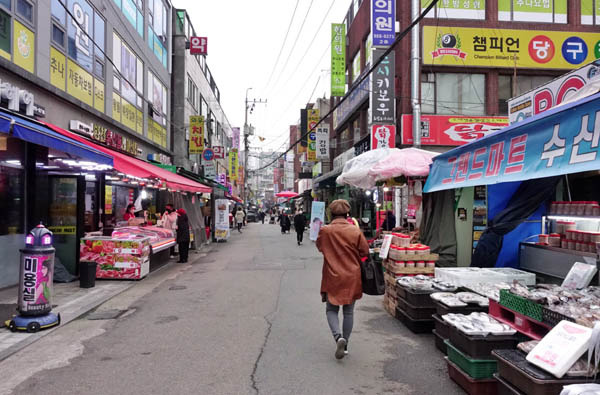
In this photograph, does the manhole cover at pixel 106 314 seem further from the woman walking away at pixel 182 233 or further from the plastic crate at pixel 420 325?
the woman walking away at pixel 182 233

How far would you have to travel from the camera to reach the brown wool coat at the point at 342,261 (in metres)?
5.10

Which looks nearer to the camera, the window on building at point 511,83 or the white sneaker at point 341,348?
the white sneaker at point 341,348

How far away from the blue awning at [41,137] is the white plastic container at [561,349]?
6640 millimetres

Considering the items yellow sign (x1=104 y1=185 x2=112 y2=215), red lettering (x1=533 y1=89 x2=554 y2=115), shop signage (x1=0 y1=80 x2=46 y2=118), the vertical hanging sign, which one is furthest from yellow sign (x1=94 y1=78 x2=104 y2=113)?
the vertical hanging sign

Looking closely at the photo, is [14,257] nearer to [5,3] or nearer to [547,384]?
[5,3]

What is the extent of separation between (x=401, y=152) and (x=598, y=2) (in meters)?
18.3

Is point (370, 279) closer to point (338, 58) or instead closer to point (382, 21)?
point (382, 21)

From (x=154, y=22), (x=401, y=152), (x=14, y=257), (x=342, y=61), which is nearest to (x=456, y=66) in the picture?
(x=342, y=61)

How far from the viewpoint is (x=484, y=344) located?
4.12 metres

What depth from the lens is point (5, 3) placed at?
8.85 m

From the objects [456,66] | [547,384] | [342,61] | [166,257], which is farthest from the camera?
[342,61]

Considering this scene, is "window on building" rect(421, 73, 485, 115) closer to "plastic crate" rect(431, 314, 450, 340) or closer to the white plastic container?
"plastic crate" rect(431, 314, 450, 340)

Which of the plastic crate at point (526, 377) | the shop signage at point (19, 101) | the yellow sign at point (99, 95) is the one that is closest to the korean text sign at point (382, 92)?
the yellow sign at point (99, 95)

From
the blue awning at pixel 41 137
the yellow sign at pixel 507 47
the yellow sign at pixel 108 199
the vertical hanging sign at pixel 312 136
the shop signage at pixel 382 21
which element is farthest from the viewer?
the vertical hanging sign at pixel 312 136
